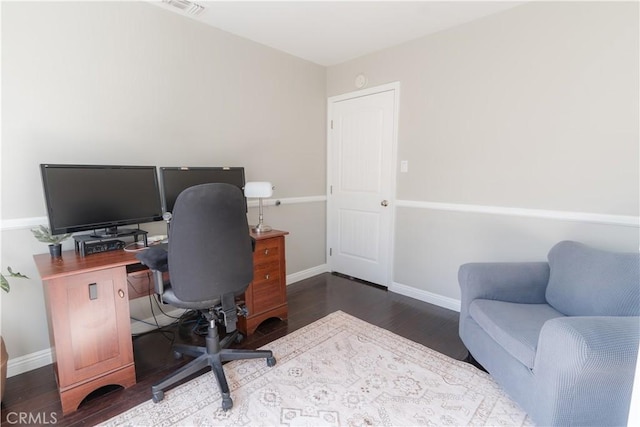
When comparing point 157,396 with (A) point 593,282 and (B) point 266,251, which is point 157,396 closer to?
(B) point 266,251

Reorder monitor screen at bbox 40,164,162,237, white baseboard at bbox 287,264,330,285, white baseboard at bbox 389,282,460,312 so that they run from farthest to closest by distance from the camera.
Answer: white baseboard at bbox 287,264,330,285 < white baseboard at bbox 389,282,460,312 < monitor screen at bbox 40,164,162,237

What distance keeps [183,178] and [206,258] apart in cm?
98

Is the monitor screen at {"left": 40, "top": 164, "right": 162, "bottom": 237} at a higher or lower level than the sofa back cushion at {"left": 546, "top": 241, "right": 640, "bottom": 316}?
higher

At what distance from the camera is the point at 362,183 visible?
3434 mm

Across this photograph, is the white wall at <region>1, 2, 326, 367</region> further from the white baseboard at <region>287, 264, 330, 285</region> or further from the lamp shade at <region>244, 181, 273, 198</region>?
the white baseboard at <region>287, 264, 330, 285</region>

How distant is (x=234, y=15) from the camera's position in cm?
243

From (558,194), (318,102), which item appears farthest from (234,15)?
(558,194)

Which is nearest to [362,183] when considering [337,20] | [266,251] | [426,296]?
[426,296]

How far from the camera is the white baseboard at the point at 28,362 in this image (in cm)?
191

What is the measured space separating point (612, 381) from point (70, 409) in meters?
2.59

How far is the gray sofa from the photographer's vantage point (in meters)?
1.28

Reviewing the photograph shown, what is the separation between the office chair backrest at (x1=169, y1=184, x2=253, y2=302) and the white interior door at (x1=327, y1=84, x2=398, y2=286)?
6.35 ft

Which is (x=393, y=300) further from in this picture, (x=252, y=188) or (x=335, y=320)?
(x=252, y=188)

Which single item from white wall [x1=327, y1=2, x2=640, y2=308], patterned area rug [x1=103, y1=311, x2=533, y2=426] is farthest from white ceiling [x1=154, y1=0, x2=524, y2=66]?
patterned area rug [x1=103, y1=311, x2=533, y2=426]
